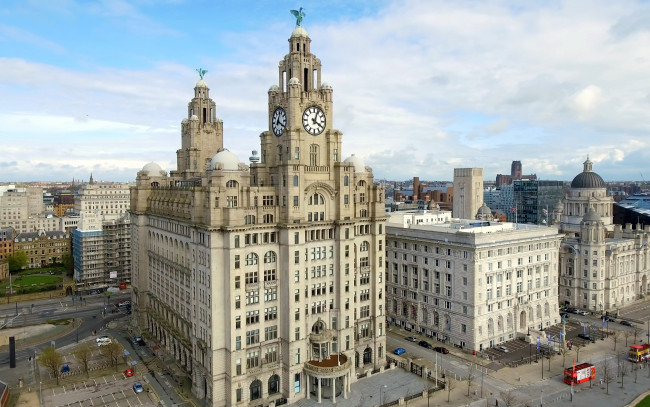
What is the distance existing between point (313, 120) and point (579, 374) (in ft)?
239

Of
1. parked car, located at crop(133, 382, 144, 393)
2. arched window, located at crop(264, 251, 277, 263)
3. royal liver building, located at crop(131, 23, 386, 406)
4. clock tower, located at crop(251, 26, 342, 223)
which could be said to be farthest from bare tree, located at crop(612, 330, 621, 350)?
parked car, located at crop(133, 382, 144, 393)

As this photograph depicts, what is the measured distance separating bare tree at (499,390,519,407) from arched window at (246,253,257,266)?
1997 inches

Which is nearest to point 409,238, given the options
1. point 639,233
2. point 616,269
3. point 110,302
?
point 616,269

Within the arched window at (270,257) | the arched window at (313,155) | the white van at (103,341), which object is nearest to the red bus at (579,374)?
the arched window at (270,257)

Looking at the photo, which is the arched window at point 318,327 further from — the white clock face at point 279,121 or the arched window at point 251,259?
the white clock face at point 279,121

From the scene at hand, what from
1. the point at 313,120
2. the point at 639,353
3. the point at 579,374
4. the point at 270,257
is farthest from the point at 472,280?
the point at 313,120

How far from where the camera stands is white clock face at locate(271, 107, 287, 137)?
98.3 metres

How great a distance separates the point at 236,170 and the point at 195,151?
132 ft

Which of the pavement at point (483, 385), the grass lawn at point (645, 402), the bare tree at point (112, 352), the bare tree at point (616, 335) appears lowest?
the pavement at point (483, 385)

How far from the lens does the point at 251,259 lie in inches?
3551

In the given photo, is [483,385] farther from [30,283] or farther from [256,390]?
[30,283]

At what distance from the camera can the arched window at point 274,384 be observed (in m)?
92.9

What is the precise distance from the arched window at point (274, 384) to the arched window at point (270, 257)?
861 inches

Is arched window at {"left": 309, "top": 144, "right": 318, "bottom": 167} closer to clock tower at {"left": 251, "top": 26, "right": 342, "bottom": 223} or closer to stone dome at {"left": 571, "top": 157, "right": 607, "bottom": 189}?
clock tower at {"left": 251, "top": 26, "right": 342, "bottom": 223}
